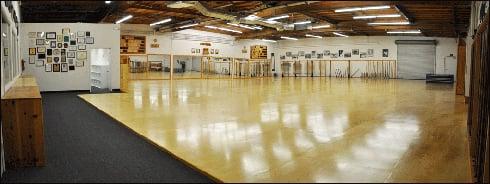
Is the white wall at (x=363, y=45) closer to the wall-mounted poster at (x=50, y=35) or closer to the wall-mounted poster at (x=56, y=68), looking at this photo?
the wall-mounted poster at (x=56, y=68)

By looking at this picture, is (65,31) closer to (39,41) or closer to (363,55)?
(39,41)

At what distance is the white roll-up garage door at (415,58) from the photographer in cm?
2266

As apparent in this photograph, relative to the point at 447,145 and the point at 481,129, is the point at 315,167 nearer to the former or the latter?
the point at 481,129

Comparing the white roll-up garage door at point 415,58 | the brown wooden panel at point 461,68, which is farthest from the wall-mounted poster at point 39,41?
the white roll-up garage door at point 415,58

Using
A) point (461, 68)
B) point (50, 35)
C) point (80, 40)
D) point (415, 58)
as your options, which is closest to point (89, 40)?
point (80, 40)

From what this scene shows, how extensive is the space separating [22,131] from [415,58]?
912 inches

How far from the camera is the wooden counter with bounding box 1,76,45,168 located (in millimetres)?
3637

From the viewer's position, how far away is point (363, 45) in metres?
24.8

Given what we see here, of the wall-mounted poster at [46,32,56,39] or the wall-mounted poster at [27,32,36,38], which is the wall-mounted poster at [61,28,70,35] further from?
the wall-mounted poster at [27,32,36,38]

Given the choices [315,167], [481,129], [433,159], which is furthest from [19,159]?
[481,129]

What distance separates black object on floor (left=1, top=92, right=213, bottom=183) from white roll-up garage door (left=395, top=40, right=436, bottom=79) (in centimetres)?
2126

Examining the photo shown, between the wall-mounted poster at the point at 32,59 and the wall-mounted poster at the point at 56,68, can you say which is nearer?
the wall-mounted poster at the point at 32,59

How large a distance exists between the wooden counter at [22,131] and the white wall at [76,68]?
878 cm

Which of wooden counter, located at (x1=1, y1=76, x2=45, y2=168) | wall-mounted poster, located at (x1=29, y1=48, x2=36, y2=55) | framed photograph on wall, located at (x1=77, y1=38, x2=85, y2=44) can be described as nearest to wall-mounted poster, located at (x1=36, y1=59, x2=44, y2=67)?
wall-mounted poster, located at (x1=29, y1=48, x2=36, y2=55)
